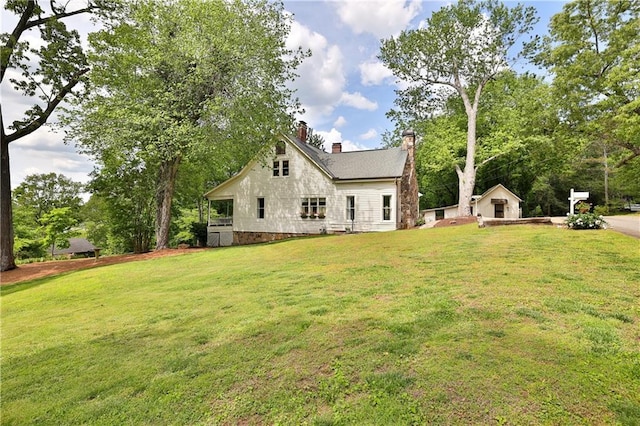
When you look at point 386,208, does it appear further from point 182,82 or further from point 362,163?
point 182,82

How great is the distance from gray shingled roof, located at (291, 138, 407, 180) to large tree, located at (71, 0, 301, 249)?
209 inches

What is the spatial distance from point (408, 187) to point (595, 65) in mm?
11570

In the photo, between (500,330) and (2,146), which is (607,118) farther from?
(2,146)

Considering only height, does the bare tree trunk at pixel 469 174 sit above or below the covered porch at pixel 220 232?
above

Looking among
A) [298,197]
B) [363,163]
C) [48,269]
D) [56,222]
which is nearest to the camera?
[48,269]

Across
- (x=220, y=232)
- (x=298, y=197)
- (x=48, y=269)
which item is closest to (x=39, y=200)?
(x=220, y=232)

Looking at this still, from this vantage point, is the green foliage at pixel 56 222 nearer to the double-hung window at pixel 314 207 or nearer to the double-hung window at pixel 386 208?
the double-hung window at pixel 314 207

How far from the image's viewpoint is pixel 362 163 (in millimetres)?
20531

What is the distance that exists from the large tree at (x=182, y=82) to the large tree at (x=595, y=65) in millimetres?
16134

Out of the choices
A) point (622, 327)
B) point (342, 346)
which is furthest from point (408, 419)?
point (622, 327)

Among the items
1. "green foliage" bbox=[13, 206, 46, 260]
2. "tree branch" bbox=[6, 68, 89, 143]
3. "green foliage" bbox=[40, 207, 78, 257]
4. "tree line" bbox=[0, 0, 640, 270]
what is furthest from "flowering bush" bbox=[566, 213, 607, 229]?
"green foliage" bbox=[13, 206, 46, 260]

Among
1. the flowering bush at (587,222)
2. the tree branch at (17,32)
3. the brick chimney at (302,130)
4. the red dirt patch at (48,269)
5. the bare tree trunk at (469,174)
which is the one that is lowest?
the red dirt patch at (48,269)

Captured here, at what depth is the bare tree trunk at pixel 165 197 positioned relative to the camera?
1666 cm

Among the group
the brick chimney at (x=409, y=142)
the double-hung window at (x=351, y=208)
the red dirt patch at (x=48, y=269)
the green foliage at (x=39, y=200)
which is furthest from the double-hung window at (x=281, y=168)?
the green foliage at (x=39, y=200)
